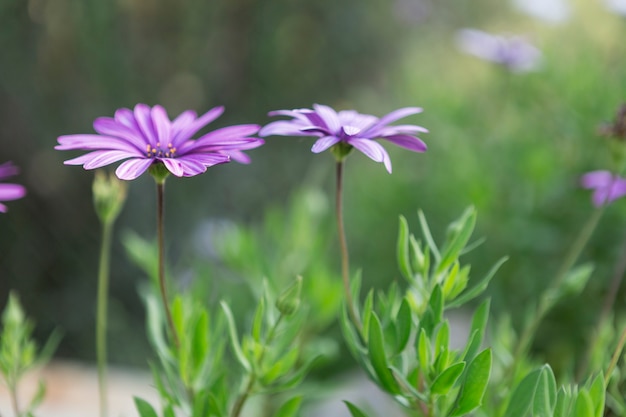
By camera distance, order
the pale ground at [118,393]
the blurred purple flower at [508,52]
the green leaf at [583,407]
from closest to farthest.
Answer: the green leaf at [583,407] < the pale ground at [118,393] < the blurred purple flower at [508,52]

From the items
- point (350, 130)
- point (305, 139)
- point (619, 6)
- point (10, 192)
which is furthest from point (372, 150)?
point (305, 139)

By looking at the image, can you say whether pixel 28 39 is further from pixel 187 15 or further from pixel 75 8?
pixel 187 15

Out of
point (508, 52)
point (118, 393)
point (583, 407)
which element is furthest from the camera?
point (508, 52)

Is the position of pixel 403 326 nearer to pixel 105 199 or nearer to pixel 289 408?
pixel 289 408

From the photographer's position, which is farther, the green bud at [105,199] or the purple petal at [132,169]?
the green bud at [105,199]

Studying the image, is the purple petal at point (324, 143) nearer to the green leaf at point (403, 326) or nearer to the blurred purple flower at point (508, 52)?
the green leaf at point (403, 326)

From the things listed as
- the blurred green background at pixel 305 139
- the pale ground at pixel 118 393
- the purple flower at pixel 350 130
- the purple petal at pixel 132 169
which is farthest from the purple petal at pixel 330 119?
the pale ground at pixel 118 393
